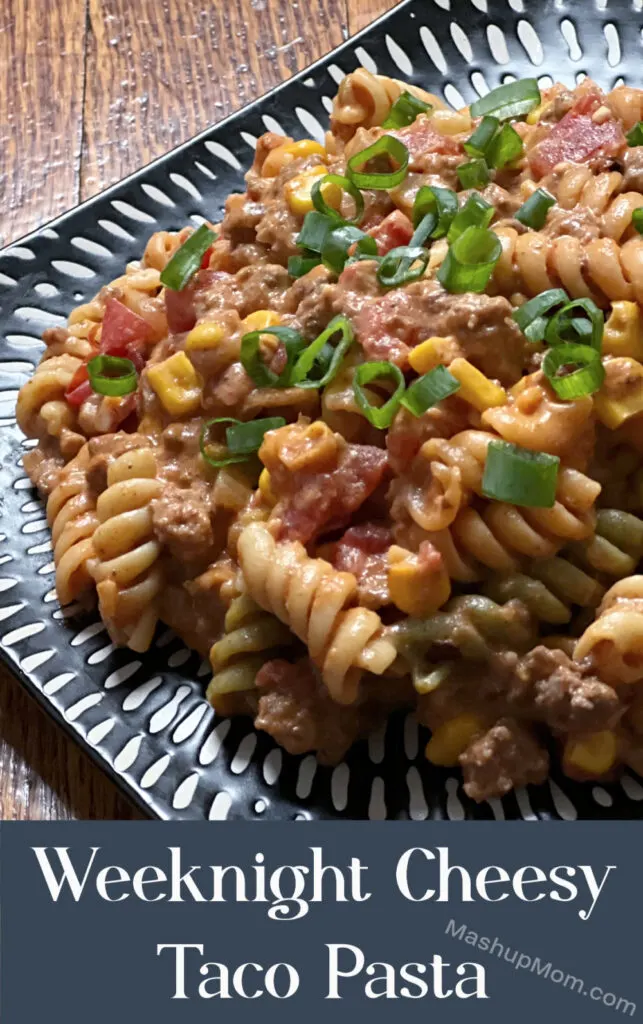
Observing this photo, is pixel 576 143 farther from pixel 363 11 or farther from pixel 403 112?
pixel 363 11

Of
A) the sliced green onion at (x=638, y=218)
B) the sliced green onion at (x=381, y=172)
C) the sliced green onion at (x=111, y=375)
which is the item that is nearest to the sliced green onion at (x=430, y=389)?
the sliced green onion at (x=638, y=218)

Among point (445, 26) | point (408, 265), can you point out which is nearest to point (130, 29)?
point (445, 26)

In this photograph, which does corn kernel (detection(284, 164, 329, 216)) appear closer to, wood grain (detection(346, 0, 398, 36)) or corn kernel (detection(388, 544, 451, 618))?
corn kernel (detection(388, 544, 451, 618))

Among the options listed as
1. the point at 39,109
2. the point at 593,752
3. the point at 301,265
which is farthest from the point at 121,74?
the point at 593,752

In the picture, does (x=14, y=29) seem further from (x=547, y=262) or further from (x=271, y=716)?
(x=271, y=716)

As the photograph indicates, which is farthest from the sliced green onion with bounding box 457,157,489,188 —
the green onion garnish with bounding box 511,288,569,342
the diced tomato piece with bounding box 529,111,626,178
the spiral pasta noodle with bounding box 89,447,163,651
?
the spiral pasta noodle with bounding box 89,447,163,651
